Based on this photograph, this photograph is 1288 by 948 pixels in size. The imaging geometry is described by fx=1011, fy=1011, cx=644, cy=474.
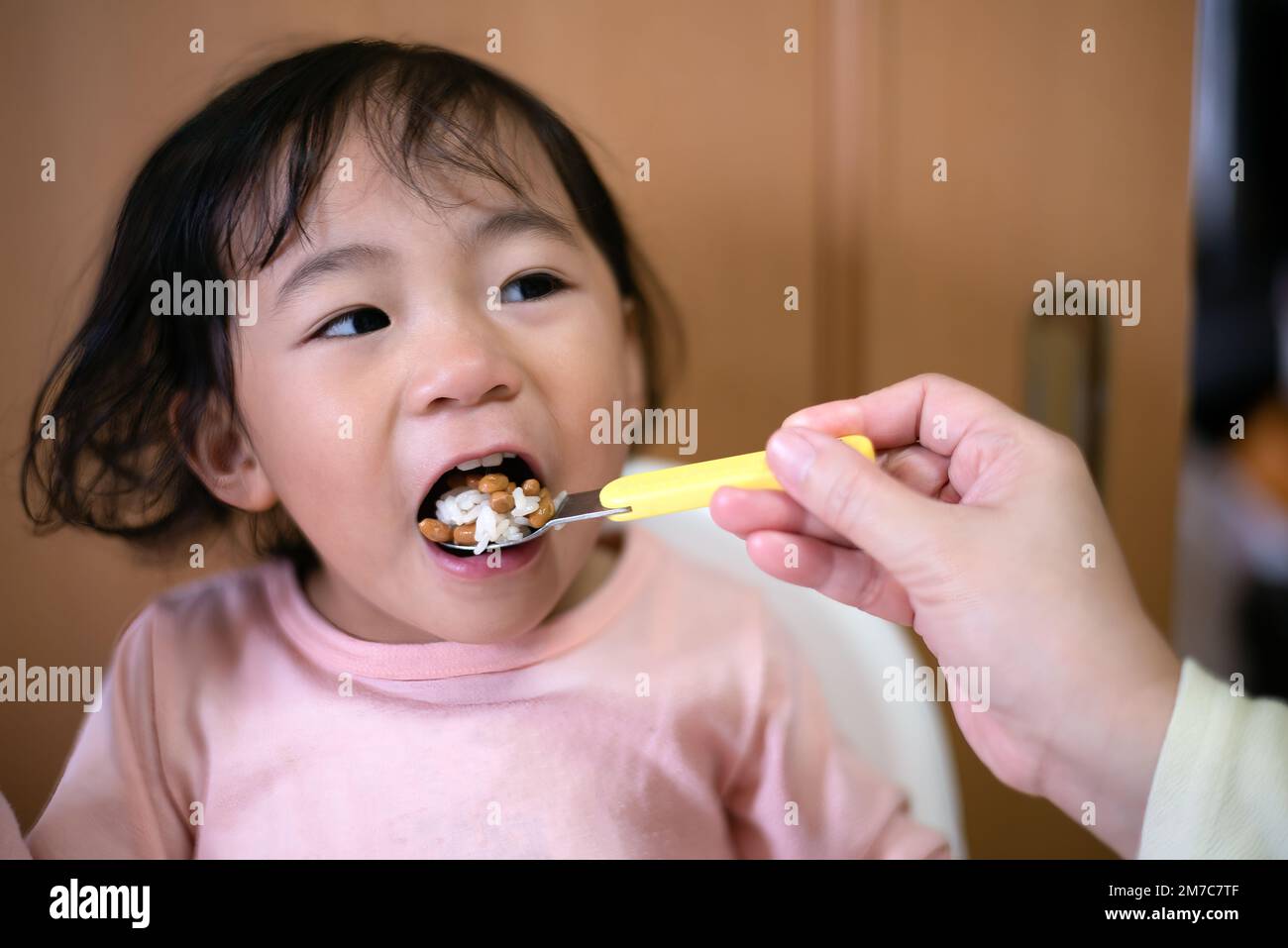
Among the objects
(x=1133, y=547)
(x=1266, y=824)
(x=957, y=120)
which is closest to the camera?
(x=1266, y=824)

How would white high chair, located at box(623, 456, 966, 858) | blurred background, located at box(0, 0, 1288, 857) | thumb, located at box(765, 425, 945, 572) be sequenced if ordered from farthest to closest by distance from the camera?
white high chair, located at box(623, 456, 966, 858)
blurred background, located at box(0, 0, 1288, 857)
thumb, located at box(765, 425, 945, 572)

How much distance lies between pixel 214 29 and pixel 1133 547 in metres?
0.88

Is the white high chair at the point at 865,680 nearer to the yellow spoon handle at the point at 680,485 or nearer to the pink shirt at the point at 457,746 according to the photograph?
the pink shirt at the point at 457,746

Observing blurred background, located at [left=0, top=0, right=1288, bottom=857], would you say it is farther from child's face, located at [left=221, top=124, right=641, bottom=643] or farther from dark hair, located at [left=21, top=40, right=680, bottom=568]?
child's face, located at [left=221, top=124, right=641, bottom=643]

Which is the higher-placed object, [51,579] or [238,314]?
[238,314]

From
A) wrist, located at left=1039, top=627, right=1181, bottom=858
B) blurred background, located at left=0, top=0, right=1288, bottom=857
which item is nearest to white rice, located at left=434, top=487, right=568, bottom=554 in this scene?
blurred background, located at left=0, top=0, right=1288, bottom=857

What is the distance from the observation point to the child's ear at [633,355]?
73cm

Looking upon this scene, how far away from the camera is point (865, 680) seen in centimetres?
83

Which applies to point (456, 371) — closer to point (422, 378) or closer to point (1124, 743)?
point (422, 378)

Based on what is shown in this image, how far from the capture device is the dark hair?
61 cm

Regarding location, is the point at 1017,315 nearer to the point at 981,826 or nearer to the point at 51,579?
the point at 981,826

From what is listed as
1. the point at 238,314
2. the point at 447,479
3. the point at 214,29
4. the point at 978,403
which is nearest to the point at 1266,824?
the point at 978,403

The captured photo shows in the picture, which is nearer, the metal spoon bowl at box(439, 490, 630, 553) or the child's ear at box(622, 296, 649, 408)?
the metal spoon bowl at box(439, 490, 630, 553)

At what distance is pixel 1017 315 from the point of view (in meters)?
0.89
